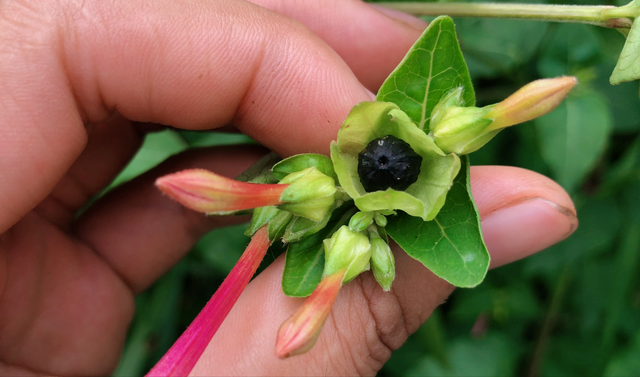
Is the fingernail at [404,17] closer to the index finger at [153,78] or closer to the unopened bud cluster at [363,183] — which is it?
the index finger at [153,78]

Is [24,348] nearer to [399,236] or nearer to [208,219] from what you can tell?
[208,219]

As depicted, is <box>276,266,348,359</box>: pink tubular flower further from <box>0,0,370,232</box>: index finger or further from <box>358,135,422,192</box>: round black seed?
<box>0,0,370,232</box>: index finger

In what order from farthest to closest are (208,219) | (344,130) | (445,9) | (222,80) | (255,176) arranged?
(208,219) < (445,9) < (222,80) < (255,176) < (344,130)

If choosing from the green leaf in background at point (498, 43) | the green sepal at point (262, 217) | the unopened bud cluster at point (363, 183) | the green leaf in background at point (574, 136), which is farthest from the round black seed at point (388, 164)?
the green leaf in background at point (498, 43)

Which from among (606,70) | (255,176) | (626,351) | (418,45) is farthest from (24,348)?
(606,70)

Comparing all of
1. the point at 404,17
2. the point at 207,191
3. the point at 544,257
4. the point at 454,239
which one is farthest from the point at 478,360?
the point at 207,191

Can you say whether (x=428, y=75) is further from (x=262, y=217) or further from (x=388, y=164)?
(x=262, y=217)
